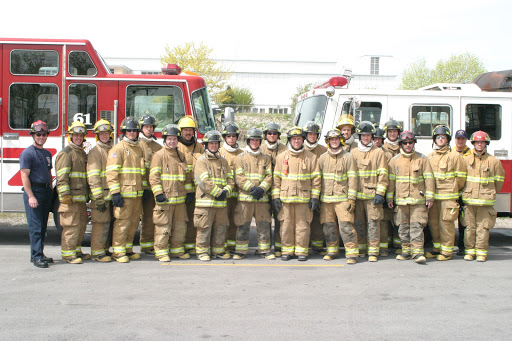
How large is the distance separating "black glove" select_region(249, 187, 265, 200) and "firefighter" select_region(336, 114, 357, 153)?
1.58 meters

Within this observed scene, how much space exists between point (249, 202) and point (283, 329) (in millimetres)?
2953

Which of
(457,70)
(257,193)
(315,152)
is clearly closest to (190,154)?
(257,193)

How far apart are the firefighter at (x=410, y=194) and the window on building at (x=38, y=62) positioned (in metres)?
5.36

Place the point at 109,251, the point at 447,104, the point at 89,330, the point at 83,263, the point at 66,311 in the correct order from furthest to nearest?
1. the point at 447,104
2. the point at 109,251
3. the point at 83,263
4. the point at 66,311
5. the point at 89,330

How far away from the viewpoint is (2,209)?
24.6 ft

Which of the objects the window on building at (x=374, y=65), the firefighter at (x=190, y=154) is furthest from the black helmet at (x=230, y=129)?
the window on building at (x=374, y=65)

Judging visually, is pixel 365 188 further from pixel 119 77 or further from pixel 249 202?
pixel 119 77

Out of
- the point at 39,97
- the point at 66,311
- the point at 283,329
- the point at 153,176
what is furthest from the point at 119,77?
the point at 283,329

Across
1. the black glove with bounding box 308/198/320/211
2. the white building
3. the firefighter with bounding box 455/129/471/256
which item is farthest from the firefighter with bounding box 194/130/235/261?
the white building

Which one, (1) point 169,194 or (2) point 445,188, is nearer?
(1) point 169,194

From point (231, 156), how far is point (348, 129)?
185 cm

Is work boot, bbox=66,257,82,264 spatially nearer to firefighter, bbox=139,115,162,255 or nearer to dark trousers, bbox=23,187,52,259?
dark trousers, bbox=23,187,52,259

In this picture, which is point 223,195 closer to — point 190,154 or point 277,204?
point 277,204

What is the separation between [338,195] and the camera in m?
6.98
